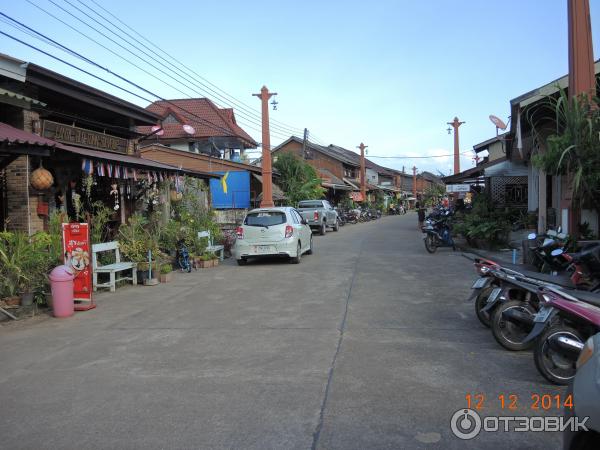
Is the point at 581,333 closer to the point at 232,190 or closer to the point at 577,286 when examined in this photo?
the point at 577,286

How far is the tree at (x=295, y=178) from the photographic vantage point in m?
33.8

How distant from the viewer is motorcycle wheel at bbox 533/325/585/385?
14.8 feet

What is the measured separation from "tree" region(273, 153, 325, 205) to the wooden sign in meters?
19.5

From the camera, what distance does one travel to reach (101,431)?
12.5 ft

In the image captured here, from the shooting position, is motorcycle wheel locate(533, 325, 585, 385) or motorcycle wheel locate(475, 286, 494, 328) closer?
motorcycle wheel locate(533, 325, 585, 385)

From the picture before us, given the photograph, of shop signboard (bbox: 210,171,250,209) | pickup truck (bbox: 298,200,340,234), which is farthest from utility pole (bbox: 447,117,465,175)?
shop signboard (bbox: 210,171,250,209)

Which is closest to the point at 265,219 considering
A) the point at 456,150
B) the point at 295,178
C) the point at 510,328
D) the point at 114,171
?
the point at 114,171

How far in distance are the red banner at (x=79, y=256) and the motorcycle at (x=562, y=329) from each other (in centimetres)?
699

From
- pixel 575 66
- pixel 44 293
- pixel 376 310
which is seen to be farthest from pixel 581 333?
pixel 44 293

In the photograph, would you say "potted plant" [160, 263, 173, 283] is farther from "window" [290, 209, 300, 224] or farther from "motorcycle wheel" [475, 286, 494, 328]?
"motorcycle wheel" [475, 286, 494, 328]

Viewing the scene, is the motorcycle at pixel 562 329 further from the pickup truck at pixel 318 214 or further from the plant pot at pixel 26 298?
the pickup truck at pixel 318 214

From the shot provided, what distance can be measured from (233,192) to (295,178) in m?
6.48

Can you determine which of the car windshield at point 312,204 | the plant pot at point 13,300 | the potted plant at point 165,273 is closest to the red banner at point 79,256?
the plant pot at point 13,300

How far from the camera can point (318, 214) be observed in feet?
86.3
